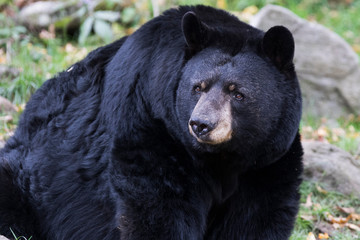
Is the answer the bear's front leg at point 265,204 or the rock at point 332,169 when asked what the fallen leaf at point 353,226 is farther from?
the bear's front leg at point 265,204

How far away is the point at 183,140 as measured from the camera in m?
4.18

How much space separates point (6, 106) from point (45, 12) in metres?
3.81

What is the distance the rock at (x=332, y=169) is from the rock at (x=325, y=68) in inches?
102

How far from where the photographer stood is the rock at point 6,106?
7.41 metres

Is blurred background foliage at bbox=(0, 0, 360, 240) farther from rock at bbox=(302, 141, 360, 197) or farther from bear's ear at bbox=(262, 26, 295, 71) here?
bear's ear at bbox=(262, 26, 295, 71)

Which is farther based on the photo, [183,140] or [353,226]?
[353,226]

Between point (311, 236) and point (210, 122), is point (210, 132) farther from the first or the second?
point (311, 236)

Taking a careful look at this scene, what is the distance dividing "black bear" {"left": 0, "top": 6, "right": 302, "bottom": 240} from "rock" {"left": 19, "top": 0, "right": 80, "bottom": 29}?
6216 mm

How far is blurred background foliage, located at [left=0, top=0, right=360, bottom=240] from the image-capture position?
7.25 m

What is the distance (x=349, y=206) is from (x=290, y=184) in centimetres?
226

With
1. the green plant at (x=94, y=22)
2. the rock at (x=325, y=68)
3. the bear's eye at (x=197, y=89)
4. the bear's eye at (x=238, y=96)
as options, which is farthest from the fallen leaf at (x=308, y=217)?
the green plant at (x=94, y=22)

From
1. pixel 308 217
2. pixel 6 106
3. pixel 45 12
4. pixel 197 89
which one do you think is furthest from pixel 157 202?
pixel 45 12

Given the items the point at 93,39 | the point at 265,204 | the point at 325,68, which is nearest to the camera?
the point at 265,204

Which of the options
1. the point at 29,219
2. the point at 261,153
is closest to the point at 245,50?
the point at 261,153
